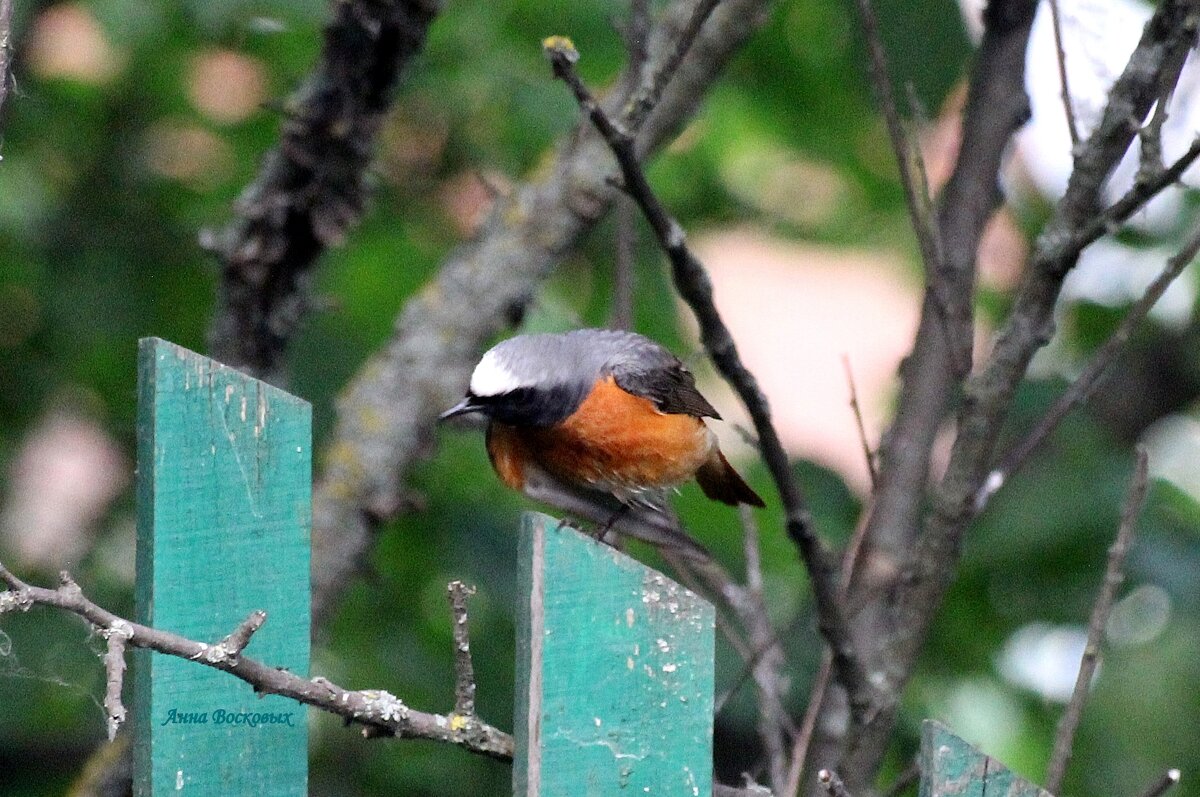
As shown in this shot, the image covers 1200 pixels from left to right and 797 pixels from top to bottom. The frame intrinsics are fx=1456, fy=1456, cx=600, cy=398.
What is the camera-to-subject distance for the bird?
279cm

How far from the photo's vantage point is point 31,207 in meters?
4.09

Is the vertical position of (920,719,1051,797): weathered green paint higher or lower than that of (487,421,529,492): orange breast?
lower

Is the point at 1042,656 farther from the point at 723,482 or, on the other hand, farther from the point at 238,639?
the point at 238,639

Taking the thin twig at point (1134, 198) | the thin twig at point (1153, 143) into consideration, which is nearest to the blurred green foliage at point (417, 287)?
the thin twig at point (1134, 198)

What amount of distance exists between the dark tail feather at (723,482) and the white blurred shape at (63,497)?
76.8 inches

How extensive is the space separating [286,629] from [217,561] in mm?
126

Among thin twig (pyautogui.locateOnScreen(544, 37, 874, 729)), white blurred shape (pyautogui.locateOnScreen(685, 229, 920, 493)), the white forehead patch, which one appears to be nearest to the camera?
thin twig (pyautogui.locateOnScreen(544, 37, 874, 729))

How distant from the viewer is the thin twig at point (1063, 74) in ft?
8.18

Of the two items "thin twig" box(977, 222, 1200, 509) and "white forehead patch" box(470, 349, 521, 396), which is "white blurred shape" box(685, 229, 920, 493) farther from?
"white forehead patch" box(470, 349, 521, 396)

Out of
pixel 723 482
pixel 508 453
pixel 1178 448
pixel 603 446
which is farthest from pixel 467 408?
pixel 1178 448

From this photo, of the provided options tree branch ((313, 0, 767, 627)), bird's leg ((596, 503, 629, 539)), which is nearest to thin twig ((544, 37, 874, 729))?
bird's leg ((596, 503, 629, 539))

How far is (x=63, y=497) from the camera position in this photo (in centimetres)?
519

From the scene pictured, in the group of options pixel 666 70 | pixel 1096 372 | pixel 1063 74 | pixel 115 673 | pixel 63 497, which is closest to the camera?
pixel 115 673

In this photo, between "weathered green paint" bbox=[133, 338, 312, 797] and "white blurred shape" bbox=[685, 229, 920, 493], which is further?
"white blurred shape" bbox=[685, 229, 920, 493]
